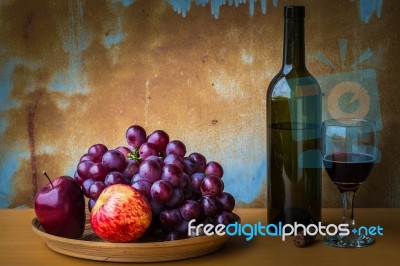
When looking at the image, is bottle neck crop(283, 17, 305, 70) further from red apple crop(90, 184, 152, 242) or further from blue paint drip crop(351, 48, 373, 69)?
red apple crop(90, 184, 152, 242)

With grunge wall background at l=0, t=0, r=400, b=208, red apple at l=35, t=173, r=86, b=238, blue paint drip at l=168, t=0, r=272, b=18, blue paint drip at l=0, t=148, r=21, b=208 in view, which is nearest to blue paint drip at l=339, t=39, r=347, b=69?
grunge wall background at l=0, t=0, r=400, b=208

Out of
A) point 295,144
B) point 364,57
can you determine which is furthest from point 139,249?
point 364,57

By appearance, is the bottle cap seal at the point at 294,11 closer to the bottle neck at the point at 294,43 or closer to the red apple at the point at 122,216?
the bottle neck at the point at 294,43

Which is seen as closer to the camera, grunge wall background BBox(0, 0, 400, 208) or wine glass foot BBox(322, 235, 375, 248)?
wine glass foot BBox(322, 235, 375, 248)

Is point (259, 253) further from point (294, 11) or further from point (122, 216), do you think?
point (294, 11)

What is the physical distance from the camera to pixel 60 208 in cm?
120

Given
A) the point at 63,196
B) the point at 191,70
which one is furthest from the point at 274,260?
the point at 191,70

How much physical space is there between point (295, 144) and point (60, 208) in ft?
1.49

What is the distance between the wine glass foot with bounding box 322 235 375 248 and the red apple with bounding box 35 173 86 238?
1.48 ft

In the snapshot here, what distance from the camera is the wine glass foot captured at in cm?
120

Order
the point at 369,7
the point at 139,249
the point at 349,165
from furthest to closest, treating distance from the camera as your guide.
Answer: the point at 369,7, the point at 349,165, the point at 139,249

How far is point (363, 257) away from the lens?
1143 mm

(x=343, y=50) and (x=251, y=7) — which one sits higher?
(x=251, y=7)

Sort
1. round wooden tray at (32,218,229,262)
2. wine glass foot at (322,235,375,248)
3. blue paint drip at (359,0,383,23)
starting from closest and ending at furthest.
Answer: round wooden tray at (32,218,229,262) → wine glass foot at (322,235,375,248) → blue paint drip at (359,0,383,23)
